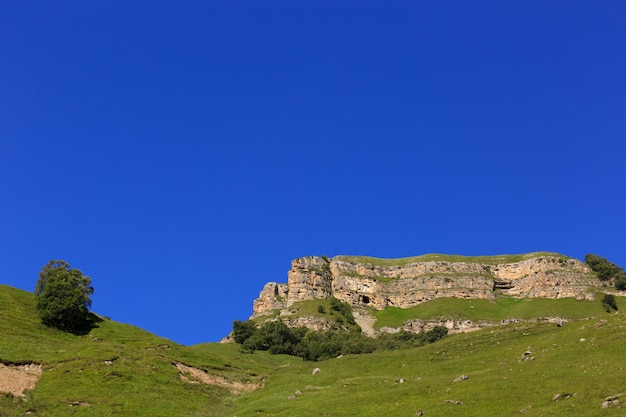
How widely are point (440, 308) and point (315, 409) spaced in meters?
106

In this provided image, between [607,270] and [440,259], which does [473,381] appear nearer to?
[607,270]

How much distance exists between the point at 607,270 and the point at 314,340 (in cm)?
8779

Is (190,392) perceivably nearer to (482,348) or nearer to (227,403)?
(227,403)

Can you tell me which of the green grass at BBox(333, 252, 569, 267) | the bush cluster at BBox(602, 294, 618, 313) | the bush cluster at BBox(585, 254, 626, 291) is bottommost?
the bush cluster at BBox(602, 294, 618, 313)

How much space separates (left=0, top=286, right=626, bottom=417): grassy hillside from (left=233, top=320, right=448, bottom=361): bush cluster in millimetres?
28066

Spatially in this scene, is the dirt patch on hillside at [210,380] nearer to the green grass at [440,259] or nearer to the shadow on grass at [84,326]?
the shadow on grass at [84,326]

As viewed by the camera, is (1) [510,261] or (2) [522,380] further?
(1) [510,261]

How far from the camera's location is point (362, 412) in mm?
48594

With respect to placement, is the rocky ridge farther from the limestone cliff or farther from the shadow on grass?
the shadow on grass

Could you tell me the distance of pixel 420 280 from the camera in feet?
561

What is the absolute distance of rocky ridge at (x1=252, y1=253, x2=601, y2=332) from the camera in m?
162

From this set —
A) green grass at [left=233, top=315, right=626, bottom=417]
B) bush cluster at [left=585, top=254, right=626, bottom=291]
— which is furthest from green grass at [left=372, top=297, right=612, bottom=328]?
green grass at [left=233, top=315, right=626, bottom=417]

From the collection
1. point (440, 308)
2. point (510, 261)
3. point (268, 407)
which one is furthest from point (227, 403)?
point (510, 261)

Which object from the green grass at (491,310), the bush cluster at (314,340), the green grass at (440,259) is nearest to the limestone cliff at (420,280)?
the green grass at (440,259)
